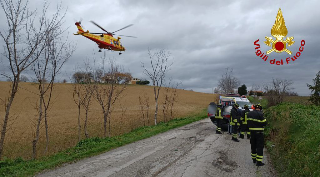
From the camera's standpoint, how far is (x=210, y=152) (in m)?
8.49

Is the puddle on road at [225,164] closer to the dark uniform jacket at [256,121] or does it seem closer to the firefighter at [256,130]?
the firefighter at [256,130]

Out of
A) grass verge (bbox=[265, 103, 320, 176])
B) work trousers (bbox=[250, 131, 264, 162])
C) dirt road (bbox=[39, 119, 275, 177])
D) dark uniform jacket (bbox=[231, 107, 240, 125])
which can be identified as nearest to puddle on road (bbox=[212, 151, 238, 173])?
dirt road (bbox=[39, 119, 275, 177])

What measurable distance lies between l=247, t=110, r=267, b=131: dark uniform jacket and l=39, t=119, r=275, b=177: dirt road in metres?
1.10

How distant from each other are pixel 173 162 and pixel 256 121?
2.92m

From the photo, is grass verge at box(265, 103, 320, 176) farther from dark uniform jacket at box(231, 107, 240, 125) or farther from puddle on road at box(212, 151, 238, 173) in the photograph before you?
dark uniform jacket at box(231, 107, 240, 125)

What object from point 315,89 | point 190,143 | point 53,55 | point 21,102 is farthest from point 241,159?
point 21,102

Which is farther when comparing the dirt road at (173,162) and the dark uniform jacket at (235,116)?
the dark uniform jacket at (235,116)

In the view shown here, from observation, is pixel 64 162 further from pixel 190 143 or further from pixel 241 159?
pixel 241 159

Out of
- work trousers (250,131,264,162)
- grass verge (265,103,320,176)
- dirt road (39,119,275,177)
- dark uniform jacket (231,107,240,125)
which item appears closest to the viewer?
grass verge (265,103,320,176)

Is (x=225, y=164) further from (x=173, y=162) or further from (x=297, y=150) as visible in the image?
(x=297, y=150)

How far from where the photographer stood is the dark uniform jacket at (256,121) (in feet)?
24.1

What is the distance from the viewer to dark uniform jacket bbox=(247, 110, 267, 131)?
734 centimetres

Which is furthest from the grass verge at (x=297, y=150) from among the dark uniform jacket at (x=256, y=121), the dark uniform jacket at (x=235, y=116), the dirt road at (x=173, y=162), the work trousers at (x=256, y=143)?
the dark uniform jacket at (x=235, y=116)

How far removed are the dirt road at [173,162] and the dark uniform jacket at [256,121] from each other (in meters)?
1.10
